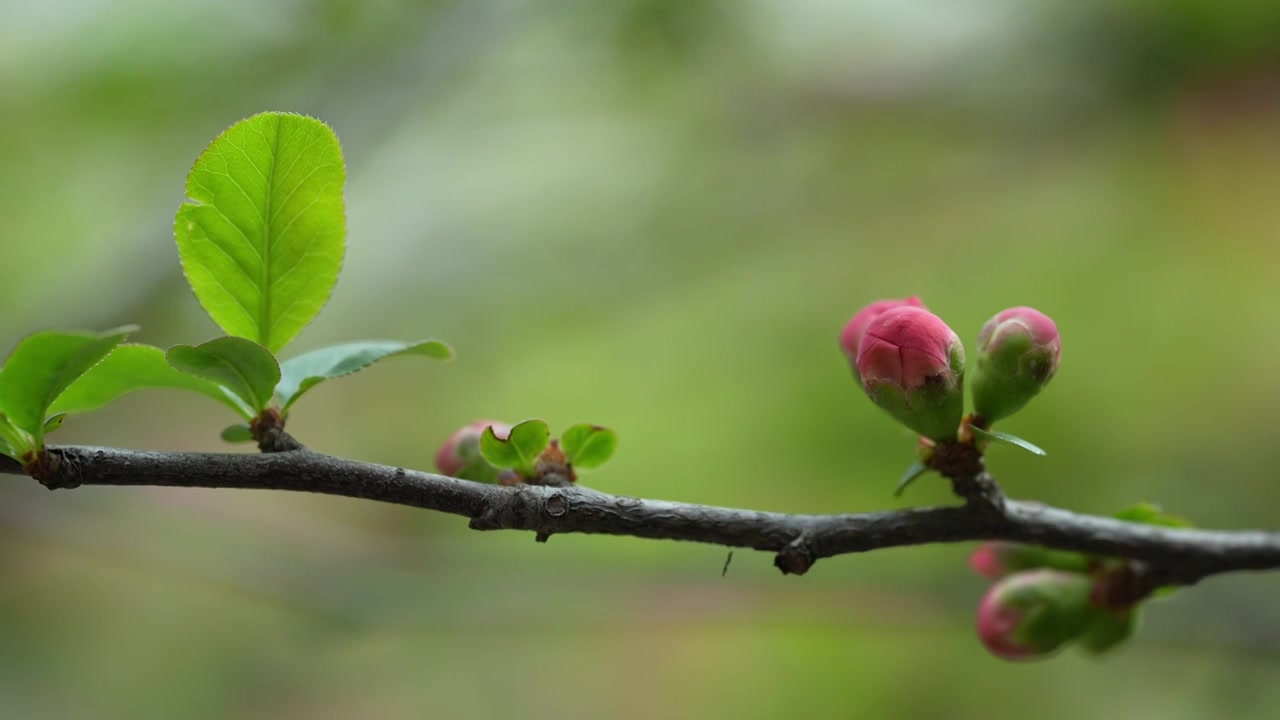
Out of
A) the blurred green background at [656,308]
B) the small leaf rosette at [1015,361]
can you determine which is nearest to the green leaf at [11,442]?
the small leaf rosette at [1015,361]

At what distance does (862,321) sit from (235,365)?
0.31m

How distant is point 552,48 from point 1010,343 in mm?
1523

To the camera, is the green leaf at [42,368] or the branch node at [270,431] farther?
the branch node at [270,431]

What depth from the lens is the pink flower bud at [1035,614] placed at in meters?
0.60

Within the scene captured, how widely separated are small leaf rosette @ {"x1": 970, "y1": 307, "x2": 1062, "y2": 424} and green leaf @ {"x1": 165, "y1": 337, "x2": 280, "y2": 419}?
1.11ft

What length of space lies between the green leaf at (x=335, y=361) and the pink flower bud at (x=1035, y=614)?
0.38 meters

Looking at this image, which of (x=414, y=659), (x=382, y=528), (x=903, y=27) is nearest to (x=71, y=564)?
(x=382, y=528)

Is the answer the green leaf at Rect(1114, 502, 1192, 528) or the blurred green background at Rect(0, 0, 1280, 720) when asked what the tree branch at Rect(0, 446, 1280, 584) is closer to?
the green leaf at Rect(1114, 502, 1192, 528)

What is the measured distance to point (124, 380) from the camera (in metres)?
0.46

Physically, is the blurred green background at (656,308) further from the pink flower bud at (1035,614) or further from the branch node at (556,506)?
the branch node at (556,506)

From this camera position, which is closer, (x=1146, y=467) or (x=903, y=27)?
(x=1146, y=467)

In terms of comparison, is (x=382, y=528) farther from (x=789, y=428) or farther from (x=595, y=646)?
(x=789, y=428)

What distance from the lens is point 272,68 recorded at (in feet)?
5.33

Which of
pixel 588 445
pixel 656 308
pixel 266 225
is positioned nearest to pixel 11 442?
pixel 266 225
